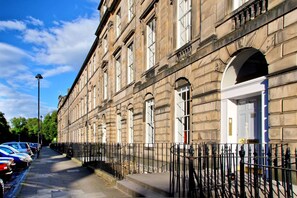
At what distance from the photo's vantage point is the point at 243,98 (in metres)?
9.26

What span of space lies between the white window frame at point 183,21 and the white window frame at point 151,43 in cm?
339

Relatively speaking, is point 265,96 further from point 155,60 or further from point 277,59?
point 155,60

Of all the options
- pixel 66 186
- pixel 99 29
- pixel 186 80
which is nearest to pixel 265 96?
pixel 186 80

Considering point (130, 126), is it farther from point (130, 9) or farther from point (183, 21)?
point (183, 21)

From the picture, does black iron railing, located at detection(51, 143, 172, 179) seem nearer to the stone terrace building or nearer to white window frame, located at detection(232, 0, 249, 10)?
the stone terrace building

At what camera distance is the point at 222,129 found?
9.62 metres

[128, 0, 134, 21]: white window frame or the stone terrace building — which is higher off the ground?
[128, 0, 134, 21]: white window frame

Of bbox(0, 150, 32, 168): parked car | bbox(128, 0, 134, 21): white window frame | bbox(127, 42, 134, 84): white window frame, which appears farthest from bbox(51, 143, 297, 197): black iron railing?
bbox(128, 0, 134, 21): white window frame

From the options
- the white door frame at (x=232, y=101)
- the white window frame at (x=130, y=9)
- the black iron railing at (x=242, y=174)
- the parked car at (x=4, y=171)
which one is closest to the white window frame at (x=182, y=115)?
the white door frame at (x=232, y=101)

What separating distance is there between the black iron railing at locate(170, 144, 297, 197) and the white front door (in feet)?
5.47

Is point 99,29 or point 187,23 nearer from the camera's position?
point 187,23

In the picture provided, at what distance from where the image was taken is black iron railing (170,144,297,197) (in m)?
4.64

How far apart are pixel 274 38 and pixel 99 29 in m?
27.2

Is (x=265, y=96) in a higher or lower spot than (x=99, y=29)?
lower
